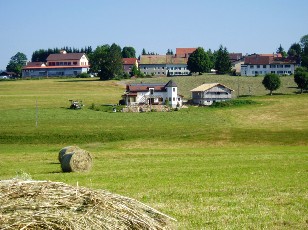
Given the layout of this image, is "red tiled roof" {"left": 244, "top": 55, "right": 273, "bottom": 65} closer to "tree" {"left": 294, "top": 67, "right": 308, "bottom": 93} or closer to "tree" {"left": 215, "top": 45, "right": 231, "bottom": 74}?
"tree" {"left": 215, "top": 45, "right": 231, "bottom": 74}

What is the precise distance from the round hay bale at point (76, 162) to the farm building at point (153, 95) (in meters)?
65.6

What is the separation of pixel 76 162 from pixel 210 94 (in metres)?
75.2

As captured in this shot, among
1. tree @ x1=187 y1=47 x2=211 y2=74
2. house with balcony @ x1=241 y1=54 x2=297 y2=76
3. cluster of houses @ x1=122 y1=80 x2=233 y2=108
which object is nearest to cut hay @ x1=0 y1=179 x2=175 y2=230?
cluster of houses @ x1=122 y1=80 x2=233 y2=108

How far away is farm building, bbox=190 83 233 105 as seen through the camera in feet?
328

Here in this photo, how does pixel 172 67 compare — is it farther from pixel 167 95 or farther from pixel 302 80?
pixel 167 95

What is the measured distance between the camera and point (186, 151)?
40.4m

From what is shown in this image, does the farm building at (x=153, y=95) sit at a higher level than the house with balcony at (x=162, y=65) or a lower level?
lower

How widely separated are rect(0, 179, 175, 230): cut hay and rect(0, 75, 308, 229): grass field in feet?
9.32

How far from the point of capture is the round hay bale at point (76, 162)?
87.8 feet

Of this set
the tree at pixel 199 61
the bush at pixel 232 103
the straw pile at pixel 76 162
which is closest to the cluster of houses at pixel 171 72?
the bush at pixel 232 103

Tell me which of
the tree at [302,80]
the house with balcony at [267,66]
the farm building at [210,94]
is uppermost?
the house with balcony at [267,66]

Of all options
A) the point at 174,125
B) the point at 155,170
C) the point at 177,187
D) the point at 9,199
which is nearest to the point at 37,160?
the point at 155,170

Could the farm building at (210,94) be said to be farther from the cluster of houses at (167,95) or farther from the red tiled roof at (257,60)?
the red tiled roof at (257,60)

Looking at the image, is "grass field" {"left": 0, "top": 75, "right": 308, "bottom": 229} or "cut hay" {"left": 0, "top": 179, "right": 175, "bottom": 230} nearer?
"cut hay" {"left": 0, "top": 179, "right": 175, "bottom": 230}
